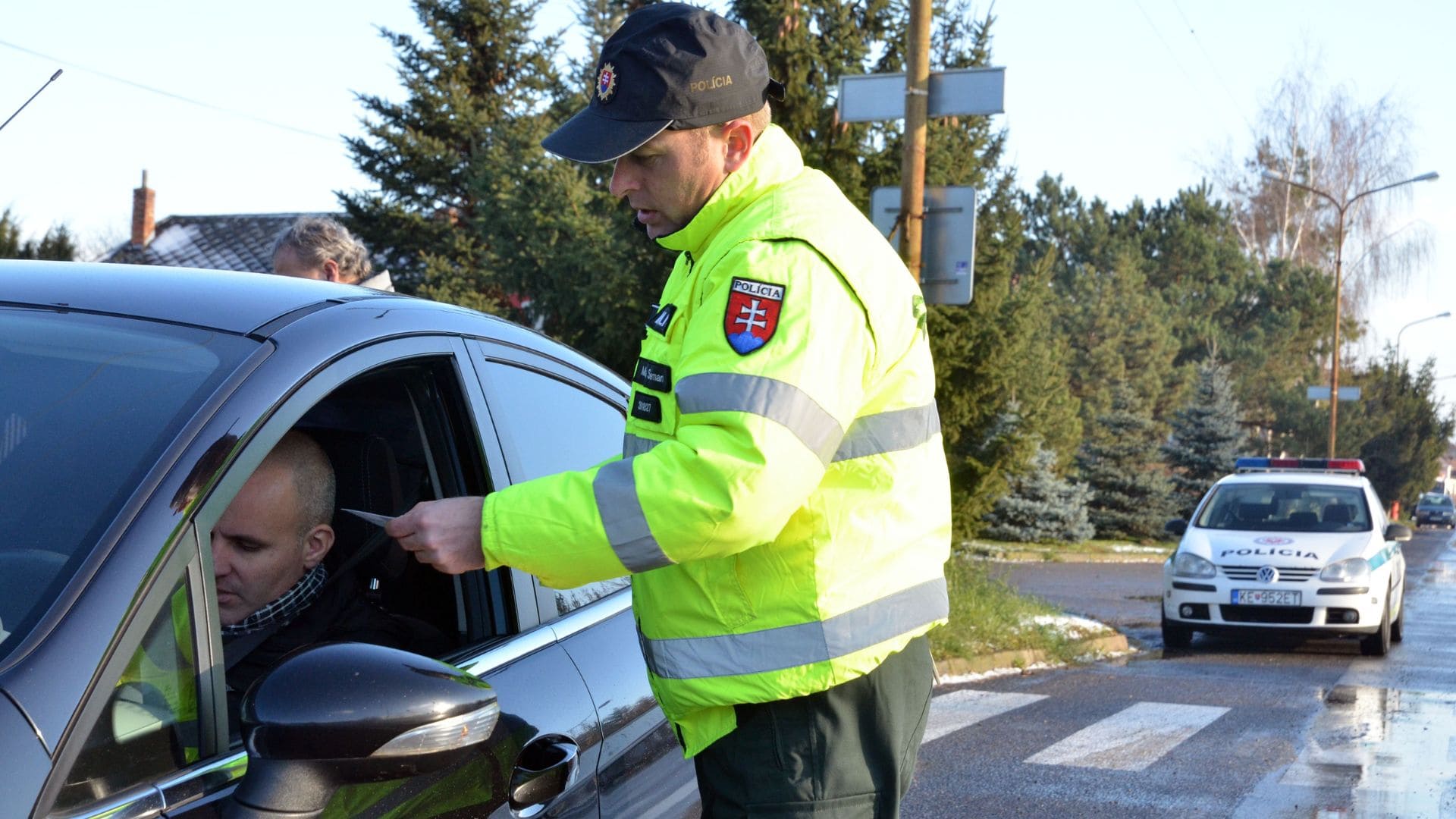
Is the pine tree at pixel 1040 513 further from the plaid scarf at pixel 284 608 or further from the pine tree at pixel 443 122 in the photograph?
the plaid scarf at pixel 284 608

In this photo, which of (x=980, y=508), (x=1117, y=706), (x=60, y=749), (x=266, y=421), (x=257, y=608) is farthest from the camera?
(x=980, y=508)

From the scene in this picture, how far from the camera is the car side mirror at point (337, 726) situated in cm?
157

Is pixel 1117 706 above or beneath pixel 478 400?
beneath

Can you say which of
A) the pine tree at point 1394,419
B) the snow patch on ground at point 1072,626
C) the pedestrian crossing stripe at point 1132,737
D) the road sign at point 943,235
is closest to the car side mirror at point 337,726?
the pedestrian crossing stripe at point 1132,737

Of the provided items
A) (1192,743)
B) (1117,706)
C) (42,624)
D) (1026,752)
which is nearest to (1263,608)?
(1117,706)

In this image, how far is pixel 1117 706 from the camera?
8.88 meters

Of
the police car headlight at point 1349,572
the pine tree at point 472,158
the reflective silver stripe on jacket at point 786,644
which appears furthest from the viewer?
the pine tree at point 472,158

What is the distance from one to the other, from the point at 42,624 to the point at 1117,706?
808 cm

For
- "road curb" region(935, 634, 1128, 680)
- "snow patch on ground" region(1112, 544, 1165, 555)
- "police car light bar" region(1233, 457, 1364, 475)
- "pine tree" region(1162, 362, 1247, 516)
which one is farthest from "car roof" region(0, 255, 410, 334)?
"pine tree" region(1162, 362, 1247, 516)

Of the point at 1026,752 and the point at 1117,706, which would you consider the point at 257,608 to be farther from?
the point at 1117,706

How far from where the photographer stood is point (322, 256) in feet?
16.9

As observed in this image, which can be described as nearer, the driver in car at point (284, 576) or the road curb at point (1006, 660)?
the driver in car at point (284, 576)

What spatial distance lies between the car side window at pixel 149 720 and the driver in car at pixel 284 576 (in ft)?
1.72

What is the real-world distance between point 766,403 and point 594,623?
905mm
